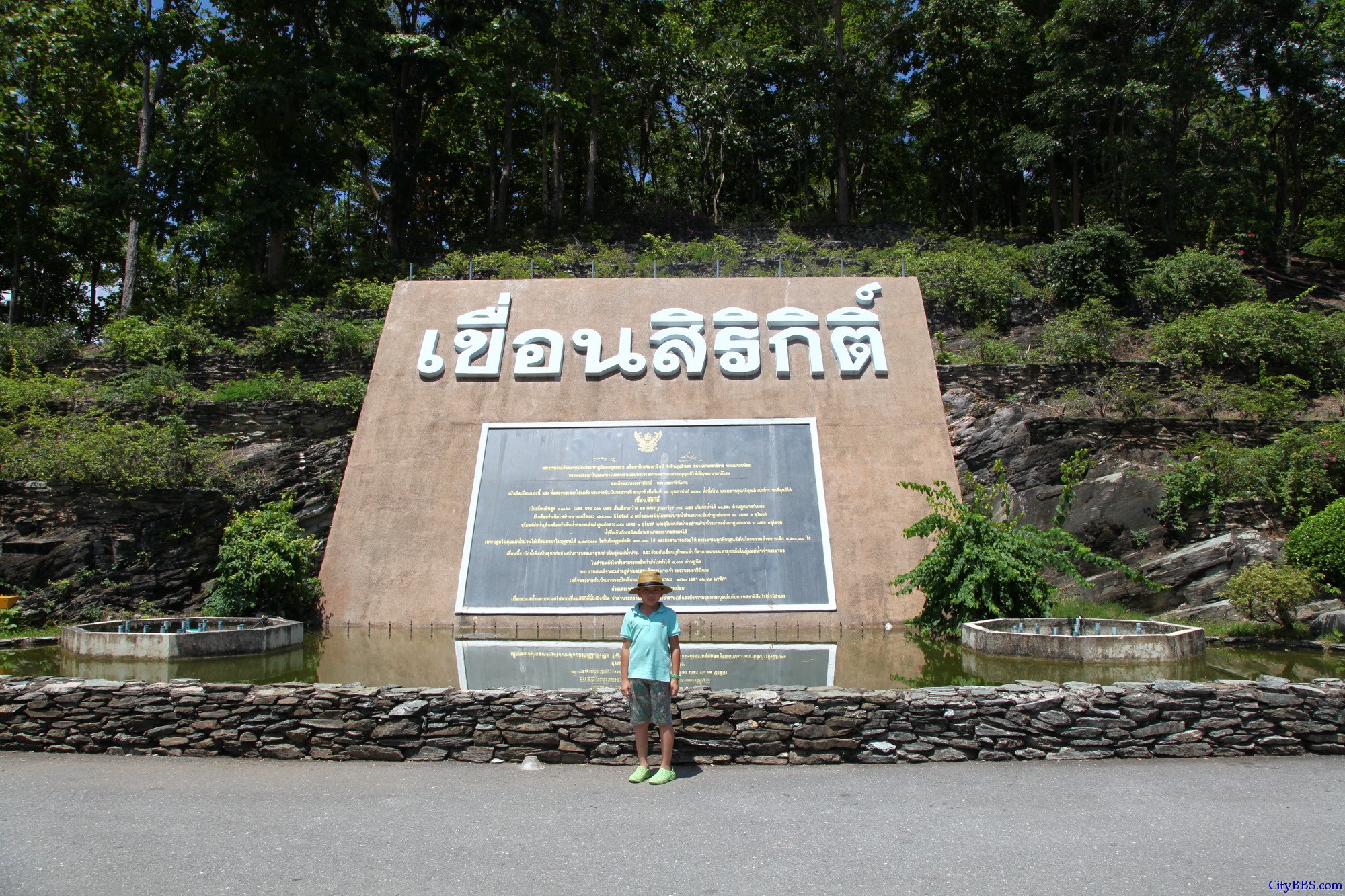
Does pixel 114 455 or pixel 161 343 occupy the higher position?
pixel 161 343

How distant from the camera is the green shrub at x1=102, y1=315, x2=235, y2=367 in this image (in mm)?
17672

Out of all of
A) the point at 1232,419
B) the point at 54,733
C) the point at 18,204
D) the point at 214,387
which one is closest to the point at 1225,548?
the point at 1232,419

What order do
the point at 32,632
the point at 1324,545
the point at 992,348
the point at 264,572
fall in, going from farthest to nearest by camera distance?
the point at 992,348
the point at 264,572
the point at 32,632
the point at 1324,545

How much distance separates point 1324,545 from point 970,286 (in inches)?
415

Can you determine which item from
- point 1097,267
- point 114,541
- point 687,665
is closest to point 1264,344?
point 1097,267

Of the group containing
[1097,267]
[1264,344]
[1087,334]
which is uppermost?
[1097,267]

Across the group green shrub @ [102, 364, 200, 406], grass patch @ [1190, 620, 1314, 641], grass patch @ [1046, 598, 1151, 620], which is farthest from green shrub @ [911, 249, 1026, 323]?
green shrub @ [102, 364, 200, 406]

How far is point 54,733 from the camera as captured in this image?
19.2 ft

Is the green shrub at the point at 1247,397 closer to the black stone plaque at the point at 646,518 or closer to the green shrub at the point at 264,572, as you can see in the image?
the black stone plaque at the point at 646,518

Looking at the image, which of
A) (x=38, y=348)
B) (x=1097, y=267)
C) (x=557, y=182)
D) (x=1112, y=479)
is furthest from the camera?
(x=557, y=182)

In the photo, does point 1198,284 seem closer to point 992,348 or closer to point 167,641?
point 992,348

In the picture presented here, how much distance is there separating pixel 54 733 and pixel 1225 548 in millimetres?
12405

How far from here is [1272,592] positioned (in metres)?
9.36

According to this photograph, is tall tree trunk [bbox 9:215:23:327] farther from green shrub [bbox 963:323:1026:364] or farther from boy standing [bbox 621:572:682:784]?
boy standing [bbox 621:572:682:784]
